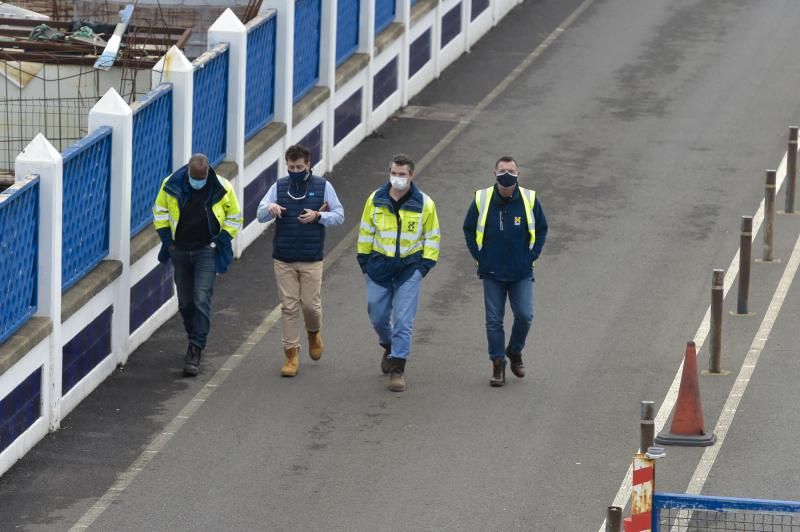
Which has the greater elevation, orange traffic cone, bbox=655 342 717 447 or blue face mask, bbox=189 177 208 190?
blue face mask, bbox=189 177 208 190

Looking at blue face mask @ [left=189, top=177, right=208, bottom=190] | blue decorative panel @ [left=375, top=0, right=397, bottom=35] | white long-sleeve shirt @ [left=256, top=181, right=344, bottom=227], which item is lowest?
white long-sleeve shirt @ [left=256, top=181, right=344, bottom=227]

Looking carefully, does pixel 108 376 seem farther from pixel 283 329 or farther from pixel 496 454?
pixel 496 454

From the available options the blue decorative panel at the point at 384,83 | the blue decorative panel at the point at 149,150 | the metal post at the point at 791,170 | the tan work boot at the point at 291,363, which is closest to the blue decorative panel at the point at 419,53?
the blue decorative panel at the point at 384,83

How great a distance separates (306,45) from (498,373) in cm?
687

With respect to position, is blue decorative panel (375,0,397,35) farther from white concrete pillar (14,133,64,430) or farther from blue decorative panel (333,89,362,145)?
white concrete pillar (14,133,64,430)

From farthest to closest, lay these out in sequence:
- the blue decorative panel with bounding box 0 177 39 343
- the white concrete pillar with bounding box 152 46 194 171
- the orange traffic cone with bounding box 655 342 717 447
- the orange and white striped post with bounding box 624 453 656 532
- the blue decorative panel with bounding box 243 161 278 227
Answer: the blue decorative panel with bounding box 243 161 278 227 < the white concrete pillar with bounding box 152 46 194 171 < the orange traffic cone with bounding box 655 342 717 447 < the blue decorative panel with bounding box 0 177 39 343 < the orange and white striped post with bounding box 624 453 656 532

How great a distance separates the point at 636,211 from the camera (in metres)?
20.1

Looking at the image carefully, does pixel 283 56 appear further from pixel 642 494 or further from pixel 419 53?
pixel 642 494

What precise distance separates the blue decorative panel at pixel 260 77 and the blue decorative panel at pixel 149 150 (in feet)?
7.52

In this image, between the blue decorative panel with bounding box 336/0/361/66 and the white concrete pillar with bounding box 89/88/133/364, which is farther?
the blue decorative panel with bounding box 336/0/361/66

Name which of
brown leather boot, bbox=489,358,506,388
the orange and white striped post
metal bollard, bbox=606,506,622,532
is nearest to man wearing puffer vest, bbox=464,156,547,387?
brown leather boot, bbox=489,358,506,388

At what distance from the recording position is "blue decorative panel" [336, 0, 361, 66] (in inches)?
867

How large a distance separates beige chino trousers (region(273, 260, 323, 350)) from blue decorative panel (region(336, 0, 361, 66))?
7.19 meters

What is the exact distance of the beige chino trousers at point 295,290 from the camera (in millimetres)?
15258
